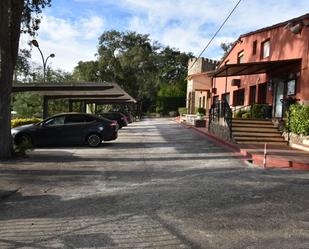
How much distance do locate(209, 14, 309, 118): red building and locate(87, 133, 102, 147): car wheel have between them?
6.42m

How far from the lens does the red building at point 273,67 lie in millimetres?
21375

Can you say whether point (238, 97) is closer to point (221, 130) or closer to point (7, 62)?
point (221, 130)

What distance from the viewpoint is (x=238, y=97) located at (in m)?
34.0

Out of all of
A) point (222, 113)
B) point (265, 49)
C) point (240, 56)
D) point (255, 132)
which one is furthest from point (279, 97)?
point (240, 56)

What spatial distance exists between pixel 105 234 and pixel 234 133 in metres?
14.6

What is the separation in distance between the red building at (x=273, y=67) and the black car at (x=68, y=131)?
241 inches

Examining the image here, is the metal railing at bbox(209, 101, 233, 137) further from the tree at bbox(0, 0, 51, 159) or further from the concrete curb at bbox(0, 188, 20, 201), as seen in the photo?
the concrete curb at bbox(0, 188, 20, 201)

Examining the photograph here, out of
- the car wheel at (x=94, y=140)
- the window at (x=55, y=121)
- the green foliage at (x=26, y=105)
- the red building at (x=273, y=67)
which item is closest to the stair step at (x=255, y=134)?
the red building at (x=273, y=67)

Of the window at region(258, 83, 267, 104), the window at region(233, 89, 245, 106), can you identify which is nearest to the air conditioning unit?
the window at region(233, 89, 245, 106)

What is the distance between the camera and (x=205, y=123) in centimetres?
3603

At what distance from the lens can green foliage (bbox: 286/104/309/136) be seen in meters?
18.3

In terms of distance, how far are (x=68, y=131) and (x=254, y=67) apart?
9914 millimetres

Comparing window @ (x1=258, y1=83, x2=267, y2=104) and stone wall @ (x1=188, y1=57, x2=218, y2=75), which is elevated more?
stone wall @ (x1=188, y1=57, x2=218, y2=75)

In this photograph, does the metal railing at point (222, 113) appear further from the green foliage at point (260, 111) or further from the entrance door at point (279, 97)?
the entrance door at point (279, 97)
